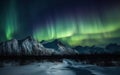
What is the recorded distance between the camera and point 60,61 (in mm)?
6367

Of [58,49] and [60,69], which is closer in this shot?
[60,69]

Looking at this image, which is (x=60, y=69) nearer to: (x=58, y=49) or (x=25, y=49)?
(x=58, y=49)

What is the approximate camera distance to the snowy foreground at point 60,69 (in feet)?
19.1

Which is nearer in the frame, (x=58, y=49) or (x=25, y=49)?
(x=25, y=49)

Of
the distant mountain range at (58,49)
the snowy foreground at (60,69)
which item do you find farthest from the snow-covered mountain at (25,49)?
the snowy foreground at (60,69)

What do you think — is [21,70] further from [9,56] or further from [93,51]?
[93,51]

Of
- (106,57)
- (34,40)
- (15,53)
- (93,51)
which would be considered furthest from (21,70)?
(106,57)

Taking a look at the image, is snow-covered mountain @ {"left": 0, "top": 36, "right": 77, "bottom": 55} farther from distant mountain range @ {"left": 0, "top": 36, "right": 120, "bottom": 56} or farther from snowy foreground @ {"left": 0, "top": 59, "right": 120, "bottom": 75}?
snowy foreground @ {"left": 0, "top": 59, "right": 120, "bottom": 75}

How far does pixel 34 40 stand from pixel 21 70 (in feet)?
3.10

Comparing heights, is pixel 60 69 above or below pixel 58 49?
below

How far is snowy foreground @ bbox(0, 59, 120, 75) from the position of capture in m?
5.82

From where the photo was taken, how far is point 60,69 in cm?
610

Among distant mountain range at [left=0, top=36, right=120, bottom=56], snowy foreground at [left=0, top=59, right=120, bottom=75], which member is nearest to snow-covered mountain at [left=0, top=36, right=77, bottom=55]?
distant mountain range at [left=0, top=36, right=120, bottom=56]

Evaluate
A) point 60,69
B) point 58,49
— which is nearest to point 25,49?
point 58,49
